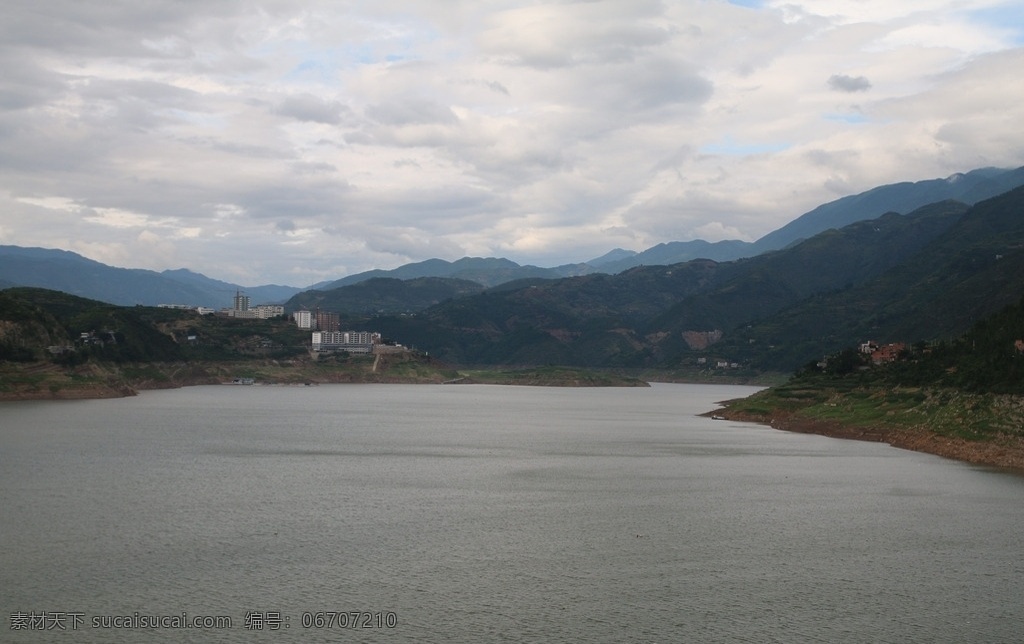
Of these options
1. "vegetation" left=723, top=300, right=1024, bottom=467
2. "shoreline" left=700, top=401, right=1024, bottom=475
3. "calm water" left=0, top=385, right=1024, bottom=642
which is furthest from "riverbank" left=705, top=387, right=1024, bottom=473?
"calm water" left=0, top=385, right=1024, bottom=642

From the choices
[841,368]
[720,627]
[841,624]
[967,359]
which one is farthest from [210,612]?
[841,368]

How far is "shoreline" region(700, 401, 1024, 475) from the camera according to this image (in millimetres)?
79006

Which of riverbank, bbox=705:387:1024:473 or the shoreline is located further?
riverbank, bbox=705:387:1024:473

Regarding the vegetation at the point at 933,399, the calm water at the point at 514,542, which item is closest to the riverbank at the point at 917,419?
the vegetation at the point at 933,399

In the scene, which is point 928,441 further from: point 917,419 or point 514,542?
point 514,542

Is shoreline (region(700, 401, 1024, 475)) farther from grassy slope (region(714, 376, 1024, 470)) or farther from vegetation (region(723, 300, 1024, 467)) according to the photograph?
vegetation (region(723, 300, 1024, 467))

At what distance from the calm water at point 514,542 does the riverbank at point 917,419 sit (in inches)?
157

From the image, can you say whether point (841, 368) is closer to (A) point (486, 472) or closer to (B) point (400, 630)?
(A) point (486, 472)

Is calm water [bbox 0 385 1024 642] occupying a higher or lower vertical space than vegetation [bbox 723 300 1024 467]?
lower

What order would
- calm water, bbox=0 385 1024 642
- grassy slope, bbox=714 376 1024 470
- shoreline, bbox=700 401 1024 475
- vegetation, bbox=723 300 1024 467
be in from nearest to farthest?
calm water, bbox=0 385 1024 642, shoreline, bbox=700 401 1024 475, grassy slope, bbox=714 376 1024 470, vegetation, bbox=723 300 1024 467

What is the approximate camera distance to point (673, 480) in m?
71.4

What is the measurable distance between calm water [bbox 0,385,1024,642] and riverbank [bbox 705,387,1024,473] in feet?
13.1

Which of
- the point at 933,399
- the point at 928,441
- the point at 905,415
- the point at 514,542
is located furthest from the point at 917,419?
the point at 514,542

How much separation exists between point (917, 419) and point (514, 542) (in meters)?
68.7
